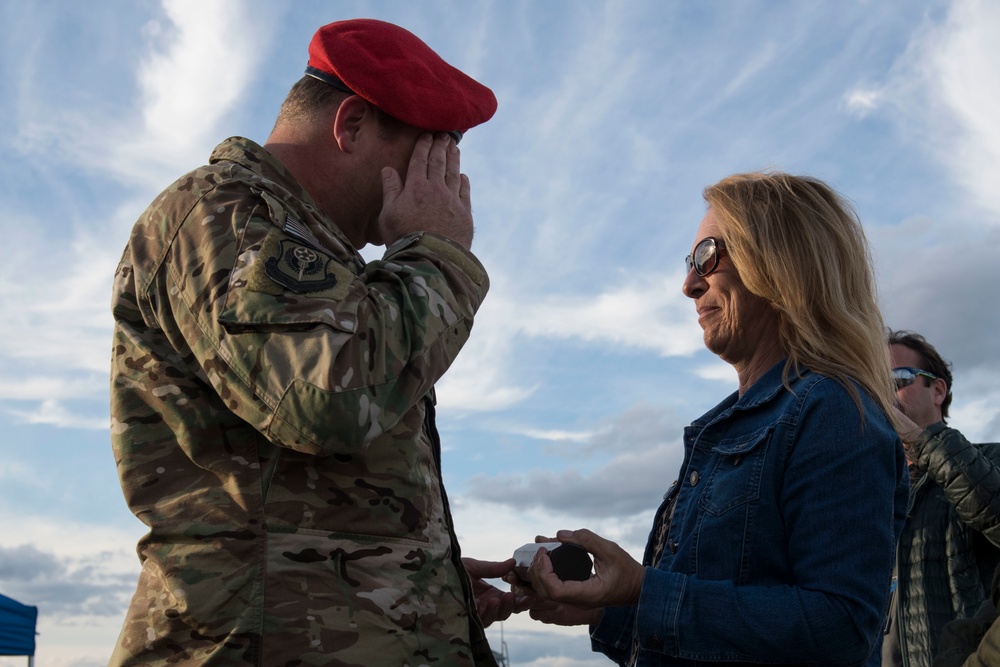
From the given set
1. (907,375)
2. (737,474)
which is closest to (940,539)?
(907,375)

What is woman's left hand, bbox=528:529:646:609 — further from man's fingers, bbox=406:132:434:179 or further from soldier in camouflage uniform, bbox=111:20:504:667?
man's fingers, bbox=406:132:434:179

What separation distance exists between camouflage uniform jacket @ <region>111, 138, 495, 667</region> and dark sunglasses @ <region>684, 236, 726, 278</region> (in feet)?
4.24

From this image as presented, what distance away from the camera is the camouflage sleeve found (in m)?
2.04

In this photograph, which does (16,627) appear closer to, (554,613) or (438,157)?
(554,613)

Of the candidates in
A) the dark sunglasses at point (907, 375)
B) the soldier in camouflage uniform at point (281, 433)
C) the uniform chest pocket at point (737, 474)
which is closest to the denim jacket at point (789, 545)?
the uniform chest pocket at point (737, 474)

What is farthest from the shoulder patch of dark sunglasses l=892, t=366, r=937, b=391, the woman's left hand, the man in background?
dark sunglasses l=892, t=366, r=937, b=391

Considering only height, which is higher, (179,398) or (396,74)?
(396,74)

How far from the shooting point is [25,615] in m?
12.7

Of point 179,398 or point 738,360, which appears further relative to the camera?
point 738,360

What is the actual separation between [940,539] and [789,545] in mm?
3391

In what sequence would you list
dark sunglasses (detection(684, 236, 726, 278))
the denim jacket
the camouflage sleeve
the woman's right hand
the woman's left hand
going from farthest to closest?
dark sunglasses (detection(684, 236, 726, 278))
the woman's right hand
the woman's left hand
the denim jacket
the camouflage sleeve

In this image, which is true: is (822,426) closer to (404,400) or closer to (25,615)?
(404,400)

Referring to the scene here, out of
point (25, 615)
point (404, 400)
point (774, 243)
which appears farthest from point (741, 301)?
point (25, 615)

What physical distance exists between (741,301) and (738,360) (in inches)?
9.4
